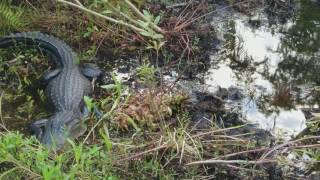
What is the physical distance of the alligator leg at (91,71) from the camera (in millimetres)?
5367

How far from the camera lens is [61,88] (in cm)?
504

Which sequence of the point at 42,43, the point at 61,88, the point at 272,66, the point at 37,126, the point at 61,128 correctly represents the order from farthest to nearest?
the point at 272,66, the point at 42,43, the point at 61,88, the point at 37,126, the point at 61,128

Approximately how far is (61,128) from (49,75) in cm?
107

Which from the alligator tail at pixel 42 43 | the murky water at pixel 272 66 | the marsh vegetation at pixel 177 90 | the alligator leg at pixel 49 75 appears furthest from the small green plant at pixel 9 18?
the murky water at pixel 272 66

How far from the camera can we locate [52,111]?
4.94 metres

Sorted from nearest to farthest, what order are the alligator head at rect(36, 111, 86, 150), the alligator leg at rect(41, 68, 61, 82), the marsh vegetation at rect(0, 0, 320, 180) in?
the marsh vegetation at rect(0, 0, 320, 180) < the alligator head at rect(36, 111, 86, 150) < the alligator leg at rect(41, 68, 61, 82)

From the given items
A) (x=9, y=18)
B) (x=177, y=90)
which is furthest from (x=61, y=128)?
(x=9, y=18)

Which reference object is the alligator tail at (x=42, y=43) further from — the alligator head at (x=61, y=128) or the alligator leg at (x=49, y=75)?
the alligator head at (x=61, y=128)

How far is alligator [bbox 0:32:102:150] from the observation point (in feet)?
14.4

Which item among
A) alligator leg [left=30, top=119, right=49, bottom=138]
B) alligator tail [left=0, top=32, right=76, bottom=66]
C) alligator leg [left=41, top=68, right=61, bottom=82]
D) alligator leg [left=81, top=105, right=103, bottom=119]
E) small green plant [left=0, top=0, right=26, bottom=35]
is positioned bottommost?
alligator leg [left=30, top=119, right=49, bottom=138]

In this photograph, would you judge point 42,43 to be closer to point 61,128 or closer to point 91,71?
point 91,71

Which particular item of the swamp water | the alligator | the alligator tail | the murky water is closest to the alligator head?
the alligator

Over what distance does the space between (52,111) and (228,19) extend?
2424 mm

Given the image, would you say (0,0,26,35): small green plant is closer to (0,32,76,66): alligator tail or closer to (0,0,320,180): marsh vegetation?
(0,0,320,180): marsh vegetation
